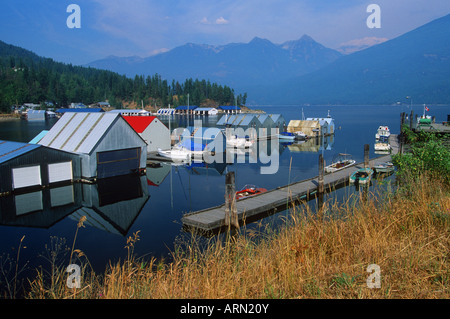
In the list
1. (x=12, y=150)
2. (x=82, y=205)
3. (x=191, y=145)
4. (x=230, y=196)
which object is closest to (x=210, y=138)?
(x=191, y=145)

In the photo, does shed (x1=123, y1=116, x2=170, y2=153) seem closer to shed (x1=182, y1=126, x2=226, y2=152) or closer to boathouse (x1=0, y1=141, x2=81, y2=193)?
shed (x1=182, y1=126, x2=226, y2=152)

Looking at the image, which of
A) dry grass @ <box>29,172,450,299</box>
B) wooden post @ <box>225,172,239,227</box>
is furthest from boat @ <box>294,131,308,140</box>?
dry grass @ <box>29,172,450,299</box>

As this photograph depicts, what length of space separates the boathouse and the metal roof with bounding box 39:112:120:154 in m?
1.62

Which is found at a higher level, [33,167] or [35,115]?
[35,115]

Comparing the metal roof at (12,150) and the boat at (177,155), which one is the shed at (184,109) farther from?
the metal roof at (12,150)

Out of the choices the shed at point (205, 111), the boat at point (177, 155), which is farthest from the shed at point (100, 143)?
the shed at point (205, 111)

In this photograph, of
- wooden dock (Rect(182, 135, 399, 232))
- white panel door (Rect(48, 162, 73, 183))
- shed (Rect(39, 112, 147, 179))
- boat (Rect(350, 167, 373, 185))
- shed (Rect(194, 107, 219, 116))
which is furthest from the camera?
shed (Rect(194, 107, 219, 116))

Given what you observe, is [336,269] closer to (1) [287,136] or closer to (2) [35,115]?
(1) [287,136]

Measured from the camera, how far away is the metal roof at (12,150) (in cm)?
2308

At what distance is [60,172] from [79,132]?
5.01m

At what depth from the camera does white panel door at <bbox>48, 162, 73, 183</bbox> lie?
83.8ft

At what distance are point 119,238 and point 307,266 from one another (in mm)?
13671

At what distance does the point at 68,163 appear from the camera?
87.8 feet

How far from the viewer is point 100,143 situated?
28016mm
